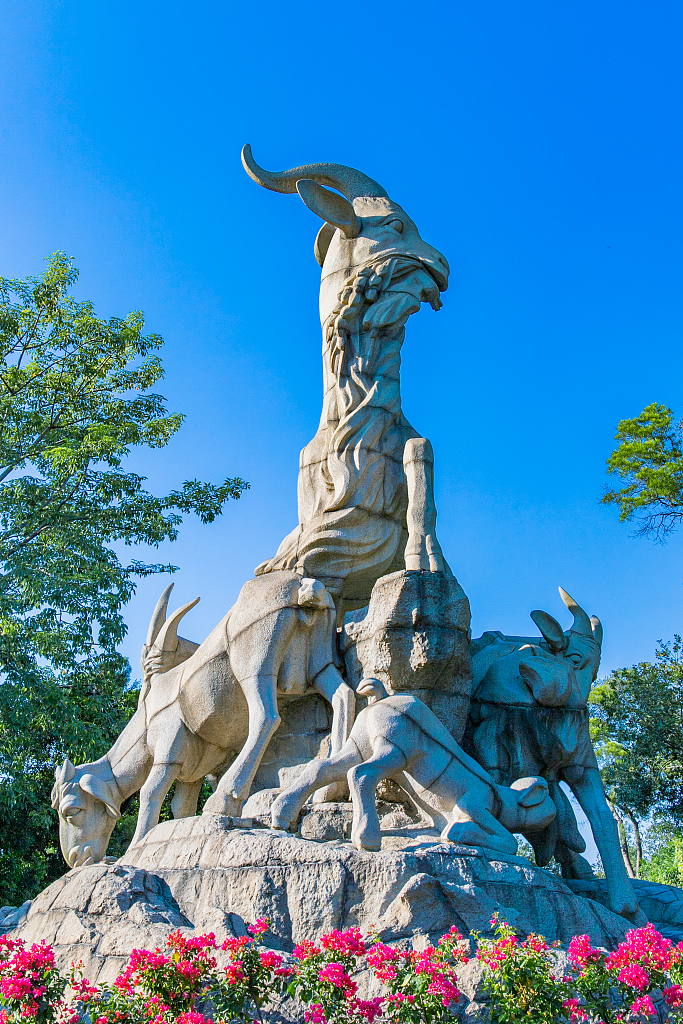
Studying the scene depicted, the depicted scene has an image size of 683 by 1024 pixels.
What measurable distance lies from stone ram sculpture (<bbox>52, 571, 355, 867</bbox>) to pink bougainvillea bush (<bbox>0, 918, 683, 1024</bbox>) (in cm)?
230

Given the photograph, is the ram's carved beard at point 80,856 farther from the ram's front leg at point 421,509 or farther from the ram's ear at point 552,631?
the ram's ear at point 552,631

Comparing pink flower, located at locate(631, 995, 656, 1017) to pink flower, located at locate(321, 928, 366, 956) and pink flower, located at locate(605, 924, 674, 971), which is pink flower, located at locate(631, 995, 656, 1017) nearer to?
pink flower, located at locate(605, 924, 674, 971)

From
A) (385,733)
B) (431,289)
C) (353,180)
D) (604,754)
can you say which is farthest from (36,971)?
(604,754)

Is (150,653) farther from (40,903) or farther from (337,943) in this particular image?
(337,943)

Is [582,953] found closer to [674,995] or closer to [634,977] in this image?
[634,977]

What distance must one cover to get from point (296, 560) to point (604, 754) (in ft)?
58.7

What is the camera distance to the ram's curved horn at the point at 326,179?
8.93 meters

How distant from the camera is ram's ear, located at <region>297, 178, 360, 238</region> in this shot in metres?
8.48

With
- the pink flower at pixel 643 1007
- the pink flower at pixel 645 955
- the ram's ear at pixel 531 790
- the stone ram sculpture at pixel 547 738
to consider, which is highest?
the stone ram sculpture at pixel 547 738

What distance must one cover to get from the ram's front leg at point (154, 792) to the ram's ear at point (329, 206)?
4737mm

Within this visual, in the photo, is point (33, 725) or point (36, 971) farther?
point (33, 725)

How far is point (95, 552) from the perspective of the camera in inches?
547

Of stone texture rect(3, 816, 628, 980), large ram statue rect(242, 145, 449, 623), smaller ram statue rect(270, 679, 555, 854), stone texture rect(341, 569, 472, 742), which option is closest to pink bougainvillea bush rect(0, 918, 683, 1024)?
stone texture rect(3, 816, 628, 980)

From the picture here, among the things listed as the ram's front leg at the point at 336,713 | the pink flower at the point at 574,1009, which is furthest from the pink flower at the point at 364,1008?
the ram's front leg at the point at 336,713
